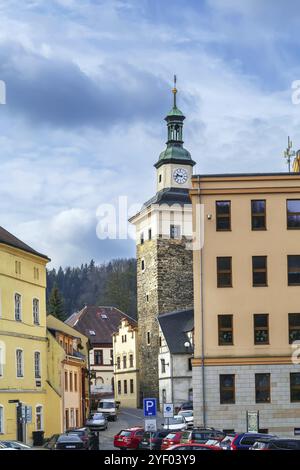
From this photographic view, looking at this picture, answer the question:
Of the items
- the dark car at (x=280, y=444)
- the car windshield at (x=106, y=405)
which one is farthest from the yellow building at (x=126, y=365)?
the dark car at (x=280, y=444)

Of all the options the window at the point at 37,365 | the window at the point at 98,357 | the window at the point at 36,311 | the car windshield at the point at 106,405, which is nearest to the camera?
the window at the point at 37,365

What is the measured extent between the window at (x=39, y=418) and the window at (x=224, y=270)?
17.4 metres

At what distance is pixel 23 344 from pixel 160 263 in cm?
3997

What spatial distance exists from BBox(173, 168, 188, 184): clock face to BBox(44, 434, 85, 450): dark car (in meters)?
62.0

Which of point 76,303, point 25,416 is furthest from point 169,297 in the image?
point 76,303

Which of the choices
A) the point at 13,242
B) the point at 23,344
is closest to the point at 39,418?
the point at 23,344

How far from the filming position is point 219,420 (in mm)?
49344

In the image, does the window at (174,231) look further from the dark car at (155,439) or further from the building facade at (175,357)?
the dark car at (155,439)

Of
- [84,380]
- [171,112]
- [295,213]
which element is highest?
[171,112]

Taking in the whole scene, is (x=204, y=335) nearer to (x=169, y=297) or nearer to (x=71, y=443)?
(x=71, y=443)

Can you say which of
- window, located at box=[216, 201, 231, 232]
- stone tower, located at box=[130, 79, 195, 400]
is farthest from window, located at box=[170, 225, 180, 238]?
window, located at box=[216, 201, 231, 232]

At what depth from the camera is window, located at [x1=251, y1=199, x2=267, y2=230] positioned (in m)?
51.0

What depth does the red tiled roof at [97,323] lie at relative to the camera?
5064 inches

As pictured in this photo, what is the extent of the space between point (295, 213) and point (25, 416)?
18.1 metres
